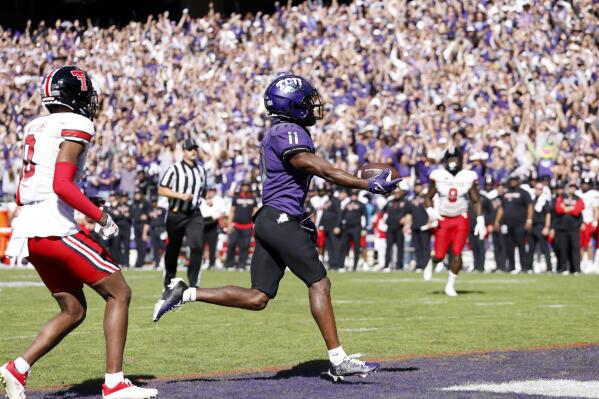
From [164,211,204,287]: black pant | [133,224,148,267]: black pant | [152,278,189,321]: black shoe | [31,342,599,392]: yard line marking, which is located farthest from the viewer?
[133,224,148,267]: black pant

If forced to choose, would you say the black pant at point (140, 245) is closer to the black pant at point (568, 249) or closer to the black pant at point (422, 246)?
the black pant at point (422, 246)

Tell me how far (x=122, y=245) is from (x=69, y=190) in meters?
20.6

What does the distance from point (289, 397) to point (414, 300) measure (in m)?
8.12

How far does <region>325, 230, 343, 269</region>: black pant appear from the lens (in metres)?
24.2

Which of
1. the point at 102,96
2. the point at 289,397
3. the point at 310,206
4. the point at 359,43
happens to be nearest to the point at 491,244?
the point at 310,206

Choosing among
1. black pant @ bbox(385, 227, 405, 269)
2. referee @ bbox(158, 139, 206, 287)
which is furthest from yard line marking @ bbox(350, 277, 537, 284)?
referee @ bbox(158, 139, 206, 287)

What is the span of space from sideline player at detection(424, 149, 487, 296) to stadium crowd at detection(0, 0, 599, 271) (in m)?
7.10

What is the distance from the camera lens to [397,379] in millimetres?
7062

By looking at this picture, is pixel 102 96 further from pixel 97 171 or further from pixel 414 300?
pixel 414 300

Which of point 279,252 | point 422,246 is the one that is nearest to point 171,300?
point 279,252

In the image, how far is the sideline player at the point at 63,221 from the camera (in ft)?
20.3

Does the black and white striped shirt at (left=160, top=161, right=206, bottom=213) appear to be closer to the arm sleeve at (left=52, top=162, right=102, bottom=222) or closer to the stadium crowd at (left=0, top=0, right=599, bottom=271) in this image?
the arm sleeve at (left=52, top=162, right=102, bottom=222)

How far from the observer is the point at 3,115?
33.9 m

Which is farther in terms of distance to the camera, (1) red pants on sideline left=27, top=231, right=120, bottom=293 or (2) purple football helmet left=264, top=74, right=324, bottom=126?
(2) purple football helmet left=264, top=74, right=324, bottom=126
